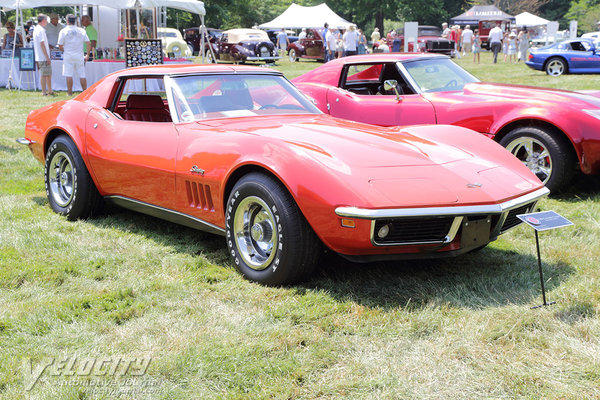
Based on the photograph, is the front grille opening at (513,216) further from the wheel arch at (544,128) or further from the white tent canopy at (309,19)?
the white tent canopy at (309,19)

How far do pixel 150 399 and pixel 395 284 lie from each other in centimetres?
164

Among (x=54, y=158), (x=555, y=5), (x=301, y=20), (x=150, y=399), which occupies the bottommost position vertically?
(x=150, y=399)

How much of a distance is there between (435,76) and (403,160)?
3.60 metres

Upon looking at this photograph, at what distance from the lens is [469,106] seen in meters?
6.32

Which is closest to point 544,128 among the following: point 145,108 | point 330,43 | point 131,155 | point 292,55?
point 145,108

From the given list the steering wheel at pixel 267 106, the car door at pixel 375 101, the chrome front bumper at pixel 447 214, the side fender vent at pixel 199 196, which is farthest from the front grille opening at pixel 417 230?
the car door at pixel 375 101

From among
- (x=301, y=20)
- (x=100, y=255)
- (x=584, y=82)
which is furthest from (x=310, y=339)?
(x=301, y=20)

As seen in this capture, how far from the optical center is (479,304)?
11.2 feet

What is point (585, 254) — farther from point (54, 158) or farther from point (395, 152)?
point (54, 158)

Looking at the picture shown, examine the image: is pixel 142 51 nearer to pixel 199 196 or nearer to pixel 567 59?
pixel 199 196

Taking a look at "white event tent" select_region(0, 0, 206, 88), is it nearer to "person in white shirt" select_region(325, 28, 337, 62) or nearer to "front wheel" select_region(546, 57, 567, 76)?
"person in white shirt" select_region(325, 28, 337, 62)

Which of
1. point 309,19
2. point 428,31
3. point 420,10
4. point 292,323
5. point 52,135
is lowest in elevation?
point 292,323

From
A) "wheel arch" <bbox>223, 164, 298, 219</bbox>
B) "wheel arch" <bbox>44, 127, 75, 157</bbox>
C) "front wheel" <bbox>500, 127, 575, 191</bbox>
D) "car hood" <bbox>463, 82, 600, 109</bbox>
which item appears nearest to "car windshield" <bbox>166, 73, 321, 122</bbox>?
"wheel arch" <bbox>223, 164, 298, 219</bbox>

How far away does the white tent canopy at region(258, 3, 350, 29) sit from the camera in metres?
34.9
